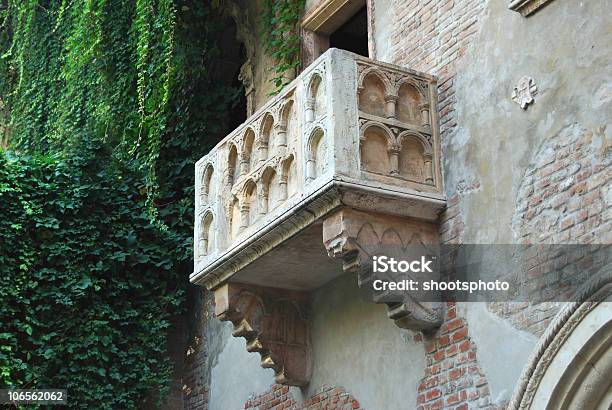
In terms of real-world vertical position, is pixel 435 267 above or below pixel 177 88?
below

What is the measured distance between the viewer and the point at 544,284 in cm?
624

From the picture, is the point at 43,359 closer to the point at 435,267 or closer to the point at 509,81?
the point at 435,267

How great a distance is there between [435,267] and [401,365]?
766 millimetres

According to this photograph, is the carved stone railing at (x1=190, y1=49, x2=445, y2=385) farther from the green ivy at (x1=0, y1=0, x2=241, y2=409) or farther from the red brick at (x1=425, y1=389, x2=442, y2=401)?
the green ivy at (x1=0, y1=0, x2=241, y2=409)

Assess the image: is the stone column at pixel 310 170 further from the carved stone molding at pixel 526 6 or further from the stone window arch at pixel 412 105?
the carved stone molding at pixel 526 6

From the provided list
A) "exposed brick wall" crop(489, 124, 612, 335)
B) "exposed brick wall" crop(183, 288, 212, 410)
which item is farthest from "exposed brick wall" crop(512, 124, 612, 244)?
"exposed brick wall" crop(183, 288, 212, 410)

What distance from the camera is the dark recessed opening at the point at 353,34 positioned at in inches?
386

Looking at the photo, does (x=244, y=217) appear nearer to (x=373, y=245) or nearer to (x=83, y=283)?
(x=373, y=245)

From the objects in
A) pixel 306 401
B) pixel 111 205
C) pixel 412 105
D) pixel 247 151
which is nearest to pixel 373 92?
pixel 412 105

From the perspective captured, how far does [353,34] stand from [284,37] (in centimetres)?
67

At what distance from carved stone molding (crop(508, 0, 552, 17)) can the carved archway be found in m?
1.91

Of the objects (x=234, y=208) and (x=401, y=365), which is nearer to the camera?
(x=401, y=365)

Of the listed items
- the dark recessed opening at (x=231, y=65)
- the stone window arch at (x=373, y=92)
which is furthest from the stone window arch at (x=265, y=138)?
the dark recessed opening at (x=231, y=65)

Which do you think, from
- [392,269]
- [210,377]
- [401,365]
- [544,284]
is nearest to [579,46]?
[544,284]
